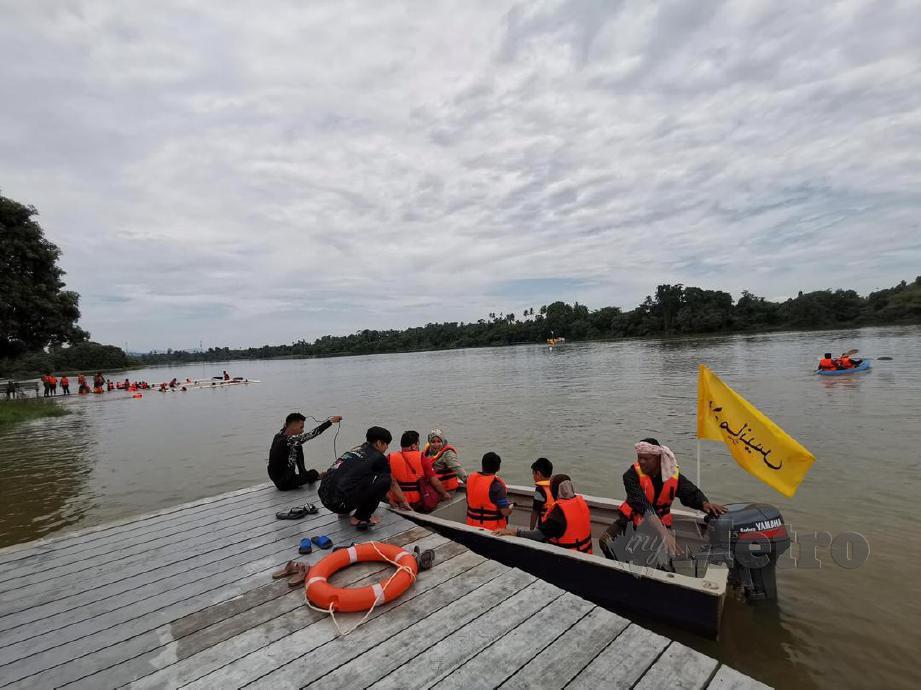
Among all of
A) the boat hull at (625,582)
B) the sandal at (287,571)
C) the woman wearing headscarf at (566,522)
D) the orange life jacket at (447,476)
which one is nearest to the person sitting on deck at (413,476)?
the orange life jacket at (447,476)

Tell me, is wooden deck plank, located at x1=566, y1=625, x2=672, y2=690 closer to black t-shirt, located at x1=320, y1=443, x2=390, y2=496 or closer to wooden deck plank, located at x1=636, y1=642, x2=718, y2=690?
wooden deck plank, located at x1=636, y1=642, x2=718, y2=690

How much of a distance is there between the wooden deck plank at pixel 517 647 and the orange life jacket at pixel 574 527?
3.84ft

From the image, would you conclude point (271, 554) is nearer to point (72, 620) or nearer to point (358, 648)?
point (72, 620)

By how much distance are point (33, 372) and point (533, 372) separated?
266 feet

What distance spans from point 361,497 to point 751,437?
423cm

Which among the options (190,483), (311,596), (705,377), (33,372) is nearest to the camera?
(311,596)


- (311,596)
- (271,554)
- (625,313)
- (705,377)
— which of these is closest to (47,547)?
(271,554)

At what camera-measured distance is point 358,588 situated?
3.79 meters

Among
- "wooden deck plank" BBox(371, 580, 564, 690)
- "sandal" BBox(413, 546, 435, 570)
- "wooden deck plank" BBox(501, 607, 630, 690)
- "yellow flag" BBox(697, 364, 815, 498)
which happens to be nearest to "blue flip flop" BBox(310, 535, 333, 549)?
"sandal" BBox(413, 546, 435, 570)

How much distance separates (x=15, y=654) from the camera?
130 inches

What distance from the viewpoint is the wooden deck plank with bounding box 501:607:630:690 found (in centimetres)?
286

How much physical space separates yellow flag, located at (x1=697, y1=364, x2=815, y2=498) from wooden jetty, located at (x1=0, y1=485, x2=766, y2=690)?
2432 mm

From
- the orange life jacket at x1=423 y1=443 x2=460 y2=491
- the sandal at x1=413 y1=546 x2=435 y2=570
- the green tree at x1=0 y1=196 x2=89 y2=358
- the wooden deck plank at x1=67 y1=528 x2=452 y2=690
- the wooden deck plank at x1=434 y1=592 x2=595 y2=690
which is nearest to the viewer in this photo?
the wooden deck plank at x1=434 y1=592 x2=595 y2=690

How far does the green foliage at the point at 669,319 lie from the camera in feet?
241
